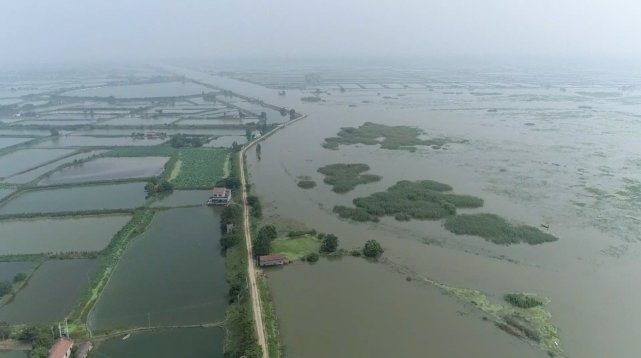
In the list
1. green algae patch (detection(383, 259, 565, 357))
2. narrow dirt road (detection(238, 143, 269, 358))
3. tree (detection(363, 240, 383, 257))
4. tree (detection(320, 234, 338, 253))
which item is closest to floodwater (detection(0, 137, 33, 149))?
narrow dirt road (detection(238, 143, 269, 358))

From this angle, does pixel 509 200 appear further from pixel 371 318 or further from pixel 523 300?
pixel 371 318

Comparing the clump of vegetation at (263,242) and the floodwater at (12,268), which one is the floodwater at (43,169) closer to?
the floodwater at (12,268)

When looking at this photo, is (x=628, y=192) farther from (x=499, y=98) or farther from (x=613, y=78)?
(x=613, y=78)

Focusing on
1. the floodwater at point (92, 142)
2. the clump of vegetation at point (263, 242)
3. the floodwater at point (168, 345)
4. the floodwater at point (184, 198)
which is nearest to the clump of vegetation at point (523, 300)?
the clump of vegetation at point (263, 242)

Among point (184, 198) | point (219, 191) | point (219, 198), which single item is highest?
point (219, 191)

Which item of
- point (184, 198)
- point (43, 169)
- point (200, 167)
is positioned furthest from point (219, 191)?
point (43, 169)
